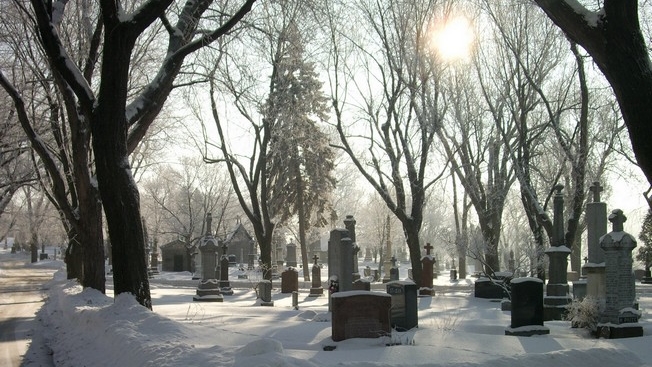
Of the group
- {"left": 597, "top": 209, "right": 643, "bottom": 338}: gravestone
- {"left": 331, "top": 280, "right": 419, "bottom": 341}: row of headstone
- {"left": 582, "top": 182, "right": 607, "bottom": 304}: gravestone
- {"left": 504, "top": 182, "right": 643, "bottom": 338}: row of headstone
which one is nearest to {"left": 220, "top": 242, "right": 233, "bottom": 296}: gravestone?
{"left": 582, "top": 182, "right": 607, "bottom": 304}: gravestone

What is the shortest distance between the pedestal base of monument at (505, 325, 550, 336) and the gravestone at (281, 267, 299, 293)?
16.2m

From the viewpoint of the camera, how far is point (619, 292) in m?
12.2

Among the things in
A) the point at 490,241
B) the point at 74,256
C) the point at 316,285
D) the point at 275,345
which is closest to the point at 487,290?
the point at 490,241

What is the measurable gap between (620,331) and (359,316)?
5.76 meters

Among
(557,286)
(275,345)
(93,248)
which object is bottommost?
(557,286)

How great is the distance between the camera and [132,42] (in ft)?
31.9

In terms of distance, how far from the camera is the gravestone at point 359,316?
9.30 metres

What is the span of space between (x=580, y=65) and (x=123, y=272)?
14917 mm

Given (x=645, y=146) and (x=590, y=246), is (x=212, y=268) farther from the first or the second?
(x=645, y=146)

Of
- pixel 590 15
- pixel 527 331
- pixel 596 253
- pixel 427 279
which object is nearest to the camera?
pixel 590 15

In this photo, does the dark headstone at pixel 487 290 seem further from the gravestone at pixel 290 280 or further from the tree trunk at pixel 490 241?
the gravestone at pixel 290 280

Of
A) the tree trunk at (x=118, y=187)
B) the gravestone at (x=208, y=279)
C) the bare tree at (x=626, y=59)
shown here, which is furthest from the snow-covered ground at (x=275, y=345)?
the gravestone at (x=208, y=279)

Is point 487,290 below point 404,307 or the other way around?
below

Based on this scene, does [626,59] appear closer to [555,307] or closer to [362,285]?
[555,307]
